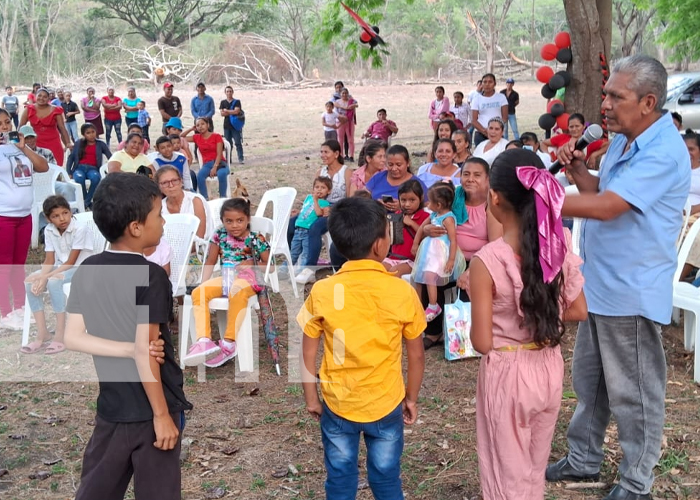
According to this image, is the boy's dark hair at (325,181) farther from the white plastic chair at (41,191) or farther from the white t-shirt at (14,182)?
the white plastic chair at (41,191)

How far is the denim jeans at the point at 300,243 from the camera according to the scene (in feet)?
23.9

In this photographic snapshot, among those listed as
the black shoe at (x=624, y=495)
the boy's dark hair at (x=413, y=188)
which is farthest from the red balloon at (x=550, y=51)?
the black shoe at (x=624, y=495)

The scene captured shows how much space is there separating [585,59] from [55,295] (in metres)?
5.67

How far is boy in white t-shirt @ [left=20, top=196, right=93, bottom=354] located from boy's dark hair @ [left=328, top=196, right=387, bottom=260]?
3420 millimetres

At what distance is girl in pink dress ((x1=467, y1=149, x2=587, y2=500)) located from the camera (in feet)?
8.20

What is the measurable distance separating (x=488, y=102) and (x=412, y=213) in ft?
22.4

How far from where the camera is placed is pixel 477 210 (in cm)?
552

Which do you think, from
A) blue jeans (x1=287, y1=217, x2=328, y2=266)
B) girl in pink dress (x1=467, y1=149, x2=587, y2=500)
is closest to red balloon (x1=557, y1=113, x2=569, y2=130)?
blue jeans (x1=287, y1=217, x2=328, y2=266)

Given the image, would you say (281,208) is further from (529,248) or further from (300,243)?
(529,248)

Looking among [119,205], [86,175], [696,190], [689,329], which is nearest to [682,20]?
[696,190]

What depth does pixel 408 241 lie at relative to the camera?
5785mm

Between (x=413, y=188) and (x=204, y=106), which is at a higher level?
(x=204, y=106)

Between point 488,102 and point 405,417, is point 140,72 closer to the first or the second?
point 488,102

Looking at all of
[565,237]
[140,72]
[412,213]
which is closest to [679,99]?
[412,213]
